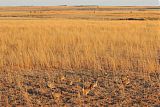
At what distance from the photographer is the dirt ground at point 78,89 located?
5.48 m

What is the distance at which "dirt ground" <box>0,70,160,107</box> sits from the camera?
18.0 feet

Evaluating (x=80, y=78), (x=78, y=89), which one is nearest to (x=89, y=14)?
(x=80, y=78)

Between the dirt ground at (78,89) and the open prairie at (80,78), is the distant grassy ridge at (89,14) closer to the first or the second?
the open prairie at (80,78)

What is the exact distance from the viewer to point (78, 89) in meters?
6.21

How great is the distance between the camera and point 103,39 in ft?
45.9

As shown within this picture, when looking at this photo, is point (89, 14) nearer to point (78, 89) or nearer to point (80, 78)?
point (80, 78)

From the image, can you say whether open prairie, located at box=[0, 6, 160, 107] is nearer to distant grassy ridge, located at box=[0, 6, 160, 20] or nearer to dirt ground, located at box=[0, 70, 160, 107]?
dirt ground, located at box=[0, 70, 160, 107]

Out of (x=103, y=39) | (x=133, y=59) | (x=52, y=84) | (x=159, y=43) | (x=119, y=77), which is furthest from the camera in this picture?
(x=103, y=39)

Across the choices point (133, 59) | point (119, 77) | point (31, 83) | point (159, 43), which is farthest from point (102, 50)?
point (31, 83)

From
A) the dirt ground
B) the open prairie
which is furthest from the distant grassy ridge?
the dirt ground

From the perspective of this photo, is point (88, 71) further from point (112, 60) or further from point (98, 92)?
point (98, 92)

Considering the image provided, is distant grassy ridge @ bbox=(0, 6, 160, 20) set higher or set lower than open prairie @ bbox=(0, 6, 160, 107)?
higher

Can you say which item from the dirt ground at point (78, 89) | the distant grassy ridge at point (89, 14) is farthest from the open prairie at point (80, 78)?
the distant grassy ridge at point (89, 14)

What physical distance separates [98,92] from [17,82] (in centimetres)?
177
